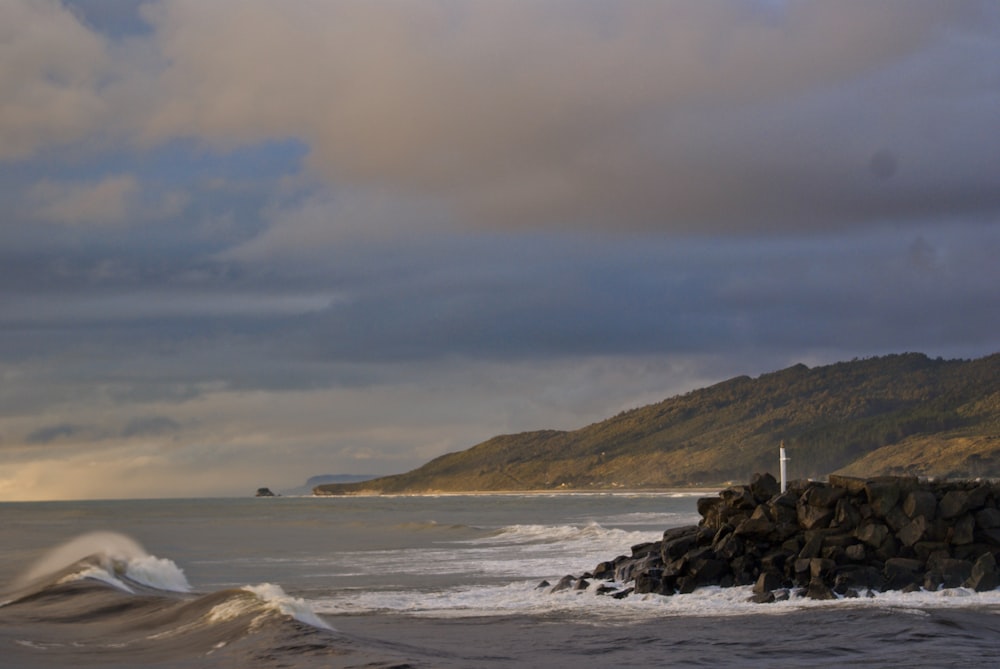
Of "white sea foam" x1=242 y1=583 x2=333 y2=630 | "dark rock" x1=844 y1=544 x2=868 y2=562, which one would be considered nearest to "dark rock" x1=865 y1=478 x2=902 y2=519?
"dark rock" x1=844 y1=544 x2=868 y2=562

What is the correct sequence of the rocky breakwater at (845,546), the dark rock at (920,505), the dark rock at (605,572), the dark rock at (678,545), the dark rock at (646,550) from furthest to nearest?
the dark rock at (646,550) → the dark rock at (605,572) → the dark rock at (678,545) → the dark rock at (920,505) → the rocky breakwater at (845,546)

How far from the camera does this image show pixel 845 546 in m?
26.3

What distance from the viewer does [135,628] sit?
77.3 ft

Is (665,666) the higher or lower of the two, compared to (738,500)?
lower

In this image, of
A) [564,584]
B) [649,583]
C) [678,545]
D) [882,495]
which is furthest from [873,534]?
[564,584]

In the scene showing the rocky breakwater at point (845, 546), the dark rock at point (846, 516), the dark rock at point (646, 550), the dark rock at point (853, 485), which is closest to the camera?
the rocky breakwater at point (845, 546)

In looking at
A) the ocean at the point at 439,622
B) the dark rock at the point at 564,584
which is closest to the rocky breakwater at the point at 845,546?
the dark rock at the point at 564,584

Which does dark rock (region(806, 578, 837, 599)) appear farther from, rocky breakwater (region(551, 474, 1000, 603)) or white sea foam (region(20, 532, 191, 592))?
white sea foam (region(20, 532, 191, 592))

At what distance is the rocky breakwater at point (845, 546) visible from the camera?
25.2 m

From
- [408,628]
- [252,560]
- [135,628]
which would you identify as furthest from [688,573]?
[252,560]

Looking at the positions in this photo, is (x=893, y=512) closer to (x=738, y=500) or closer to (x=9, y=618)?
(x=738, y=500)

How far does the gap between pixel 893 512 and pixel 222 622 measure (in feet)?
47.5

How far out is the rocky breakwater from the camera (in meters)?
25.2

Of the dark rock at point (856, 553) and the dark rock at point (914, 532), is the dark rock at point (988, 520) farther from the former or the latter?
the dark rock at point (856, 553)
